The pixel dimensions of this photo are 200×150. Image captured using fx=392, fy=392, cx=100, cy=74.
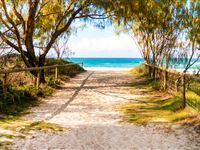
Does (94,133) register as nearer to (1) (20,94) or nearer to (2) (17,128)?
(2) (17,128)

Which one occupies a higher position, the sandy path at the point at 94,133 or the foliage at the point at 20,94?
the foliage at the point at 20,94

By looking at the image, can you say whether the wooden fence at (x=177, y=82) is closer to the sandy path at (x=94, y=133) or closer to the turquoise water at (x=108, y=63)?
the sandy path at (x=94, y=133)

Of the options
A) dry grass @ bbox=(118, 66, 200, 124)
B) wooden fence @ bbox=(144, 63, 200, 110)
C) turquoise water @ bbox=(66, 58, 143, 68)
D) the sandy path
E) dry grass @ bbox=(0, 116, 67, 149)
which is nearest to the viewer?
the sandy path

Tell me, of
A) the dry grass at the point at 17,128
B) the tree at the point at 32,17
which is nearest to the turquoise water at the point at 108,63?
the tree at the point at 32,17

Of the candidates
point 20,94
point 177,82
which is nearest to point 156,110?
point 177,82

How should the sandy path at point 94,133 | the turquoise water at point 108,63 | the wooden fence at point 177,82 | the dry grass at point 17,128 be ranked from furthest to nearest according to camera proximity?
the turquoise water at point 108,63 < the wooden fence at point 177,82 < the dry grass at point 17,128 < the sandy path at point 94,133

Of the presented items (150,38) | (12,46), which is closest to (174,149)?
(12,46)

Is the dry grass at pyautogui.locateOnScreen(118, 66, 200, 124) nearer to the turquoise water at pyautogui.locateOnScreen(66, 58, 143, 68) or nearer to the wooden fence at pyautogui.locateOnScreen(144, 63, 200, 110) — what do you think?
the wooden fence at pyautogui.locateOnScreen(144, 63, 200, 110)

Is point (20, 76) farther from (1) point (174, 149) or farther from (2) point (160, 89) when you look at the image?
(1) point (174, 149)

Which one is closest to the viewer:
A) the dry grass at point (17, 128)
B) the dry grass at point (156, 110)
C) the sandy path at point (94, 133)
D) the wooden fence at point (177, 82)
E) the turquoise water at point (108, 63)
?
the sandy path at point (94, 133)

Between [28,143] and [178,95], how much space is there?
7.17 metres

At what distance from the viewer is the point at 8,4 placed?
1870 cm

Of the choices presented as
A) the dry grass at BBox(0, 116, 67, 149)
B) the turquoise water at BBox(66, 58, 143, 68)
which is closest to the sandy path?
the dry grass at BBox(0, 116, 67, 149)

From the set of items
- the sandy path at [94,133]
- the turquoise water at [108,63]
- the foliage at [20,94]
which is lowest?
the turquoise water at [108,63]
